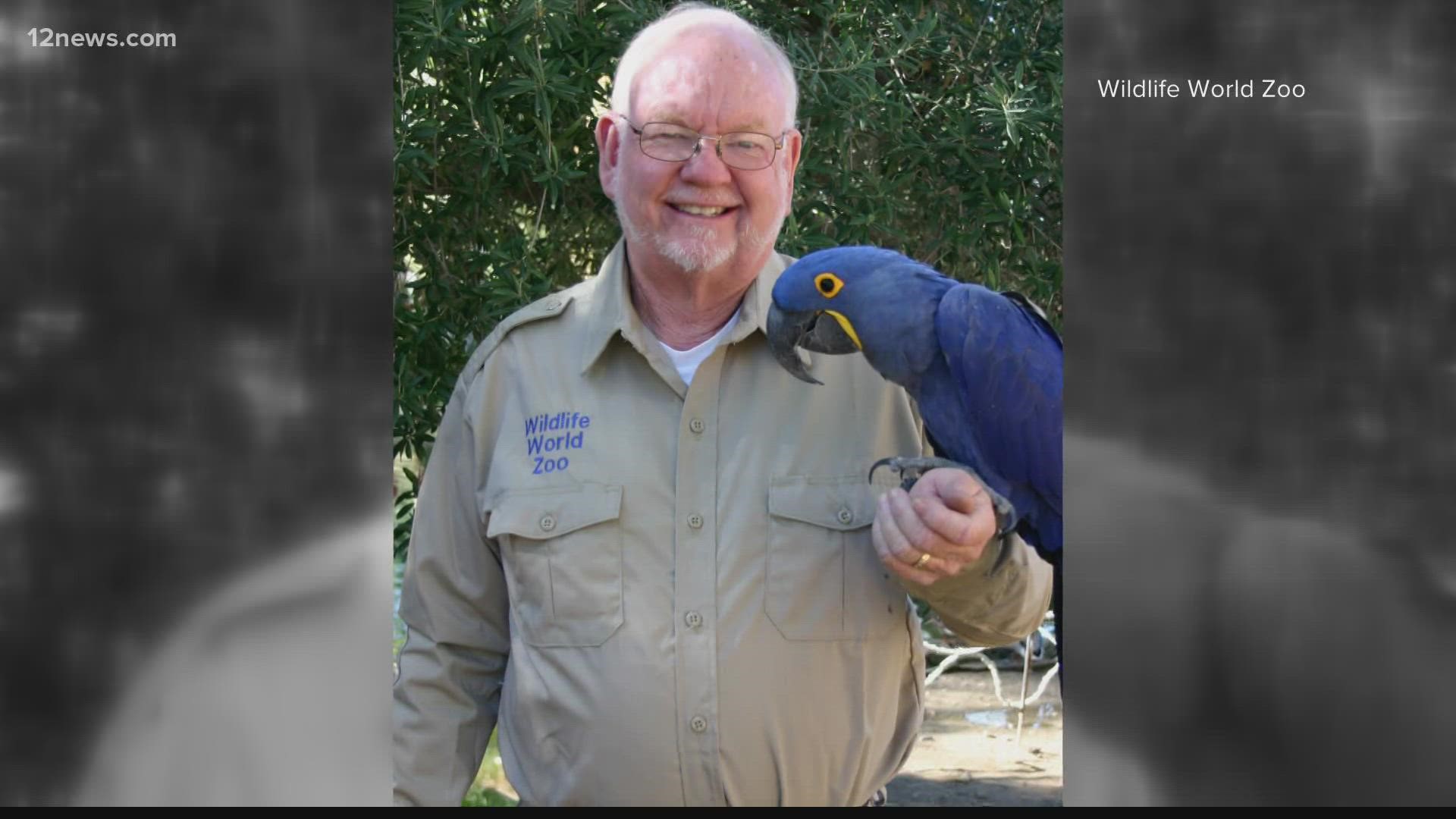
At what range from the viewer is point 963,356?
2.54 meters

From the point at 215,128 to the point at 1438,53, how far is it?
4.93 ft

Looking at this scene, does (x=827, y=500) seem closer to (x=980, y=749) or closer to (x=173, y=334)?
(x=173, y=334)

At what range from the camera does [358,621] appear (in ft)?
5.12

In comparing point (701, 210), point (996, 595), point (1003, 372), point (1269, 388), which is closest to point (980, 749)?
point (1003, 372)

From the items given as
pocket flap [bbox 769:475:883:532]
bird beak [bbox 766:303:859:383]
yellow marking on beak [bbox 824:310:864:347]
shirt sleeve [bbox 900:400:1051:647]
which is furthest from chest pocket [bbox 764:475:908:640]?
yellow marking on beak [bbox 824:310:864:347]

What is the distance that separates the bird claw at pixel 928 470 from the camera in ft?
6.73

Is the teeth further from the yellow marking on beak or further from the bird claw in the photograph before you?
the bird claw

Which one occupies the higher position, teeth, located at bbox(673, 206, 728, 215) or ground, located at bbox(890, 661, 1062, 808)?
teeth, located at bbox(673, 206, 728, 215)

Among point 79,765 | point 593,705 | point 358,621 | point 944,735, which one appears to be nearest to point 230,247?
point 358,621

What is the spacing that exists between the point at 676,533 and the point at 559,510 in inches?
8.5

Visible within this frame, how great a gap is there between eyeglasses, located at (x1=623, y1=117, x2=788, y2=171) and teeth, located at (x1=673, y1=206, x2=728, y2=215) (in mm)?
86

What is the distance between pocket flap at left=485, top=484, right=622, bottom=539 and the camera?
2.22 meters

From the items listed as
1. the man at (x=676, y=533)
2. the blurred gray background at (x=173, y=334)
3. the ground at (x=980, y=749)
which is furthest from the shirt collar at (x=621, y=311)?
the ground at (x=980, y=749)

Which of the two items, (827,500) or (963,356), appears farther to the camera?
(963,356)
